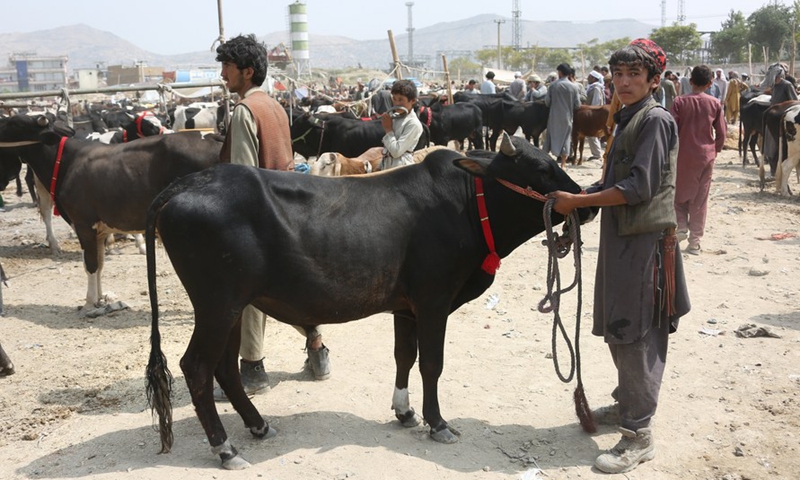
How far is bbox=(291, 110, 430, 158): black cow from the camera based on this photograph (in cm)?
1241

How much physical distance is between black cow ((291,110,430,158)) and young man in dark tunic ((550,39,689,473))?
8.59 metres

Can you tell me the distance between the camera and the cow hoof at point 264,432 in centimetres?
429

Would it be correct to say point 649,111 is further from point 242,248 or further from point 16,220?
point 16,220

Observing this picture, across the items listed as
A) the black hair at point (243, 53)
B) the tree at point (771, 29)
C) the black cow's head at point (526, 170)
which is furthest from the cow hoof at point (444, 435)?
the tree at point (771, 29)

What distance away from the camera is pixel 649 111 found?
374 cm

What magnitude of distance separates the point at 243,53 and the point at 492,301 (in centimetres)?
344

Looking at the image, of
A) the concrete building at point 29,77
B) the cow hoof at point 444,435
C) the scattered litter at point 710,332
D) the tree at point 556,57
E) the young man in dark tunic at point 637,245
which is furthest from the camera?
the tree at point 556,57

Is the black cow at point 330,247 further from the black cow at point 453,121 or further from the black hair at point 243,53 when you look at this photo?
the black cow at point 453,121

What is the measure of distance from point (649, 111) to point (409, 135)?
3.13 meters

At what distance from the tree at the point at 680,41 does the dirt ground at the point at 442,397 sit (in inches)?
2924

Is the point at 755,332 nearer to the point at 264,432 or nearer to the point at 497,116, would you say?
the point at 264,432

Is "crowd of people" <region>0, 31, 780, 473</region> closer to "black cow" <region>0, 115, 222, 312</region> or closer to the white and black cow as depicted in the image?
"black cow" <region>0, 115, 222, 312</region>

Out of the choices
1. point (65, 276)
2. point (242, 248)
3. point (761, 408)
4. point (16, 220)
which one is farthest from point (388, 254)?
point (16, 220)

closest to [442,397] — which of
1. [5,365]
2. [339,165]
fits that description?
[5,365]
